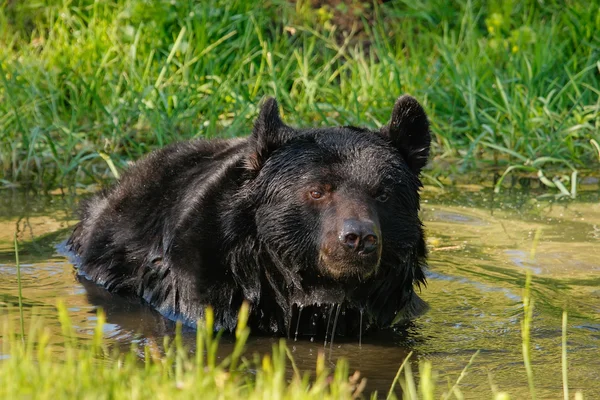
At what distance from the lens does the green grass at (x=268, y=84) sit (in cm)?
934

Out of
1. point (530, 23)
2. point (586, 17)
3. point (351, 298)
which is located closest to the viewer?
point (351, 298)

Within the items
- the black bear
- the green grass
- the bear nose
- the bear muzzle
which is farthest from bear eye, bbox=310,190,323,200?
the green grass

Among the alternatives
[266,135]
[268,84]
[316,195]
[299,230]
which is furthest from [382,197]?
[268,84]

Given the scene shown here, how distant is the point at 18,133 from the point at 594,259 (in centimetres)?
529

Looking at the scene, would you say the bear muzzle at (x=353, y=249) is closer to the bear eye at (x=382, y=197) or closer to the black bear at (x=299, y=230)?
the black bear at (x=299, y=230)

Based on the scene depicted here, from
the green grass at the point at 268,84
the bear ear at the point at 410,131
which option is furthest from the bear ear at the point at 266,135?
the green grass at the point at 268,84

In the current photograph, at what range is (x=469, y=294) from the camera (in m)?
6.46

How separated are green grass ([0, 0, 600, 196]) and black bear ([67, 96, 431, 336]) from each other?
10.5 ft

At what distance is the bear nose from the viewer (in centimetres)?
507

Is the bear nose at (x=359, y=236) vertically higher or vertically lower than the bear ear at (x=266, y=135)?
lower

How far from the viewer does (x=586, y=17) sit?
10.9m

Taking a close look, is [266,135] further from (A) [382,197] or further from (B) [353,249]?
(B) [353,249]

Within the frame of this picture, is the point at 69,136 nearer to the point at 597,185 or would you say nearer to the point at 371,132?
the point at 371,132

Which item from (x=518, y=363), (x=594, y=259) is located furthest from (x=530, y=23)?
(x=518, y=363)
